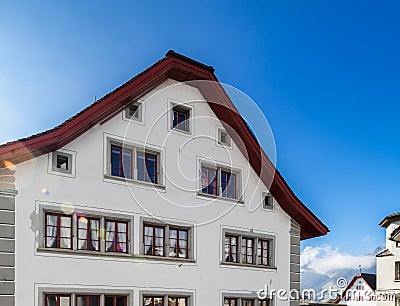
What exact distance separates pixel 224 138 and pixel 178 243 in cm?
478

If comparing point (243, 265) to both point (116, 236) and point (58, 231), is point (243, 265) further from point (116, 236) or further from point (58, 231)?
point (58, 231)

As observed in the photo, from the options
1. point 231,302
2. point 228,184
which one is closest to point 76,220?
point 228,184

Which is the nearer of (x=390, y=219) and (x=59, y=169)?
(x=59, y=169)

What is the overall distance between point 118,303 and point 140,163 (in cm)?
471

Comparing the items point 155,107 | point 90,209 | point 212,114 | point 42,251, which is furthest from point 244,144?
point 42,251

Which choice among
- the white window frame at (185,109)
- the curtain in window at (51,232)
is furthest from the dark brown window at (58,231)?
the white window frame at (185,109)

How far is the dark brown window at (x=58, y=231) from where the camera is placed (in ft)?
56.8

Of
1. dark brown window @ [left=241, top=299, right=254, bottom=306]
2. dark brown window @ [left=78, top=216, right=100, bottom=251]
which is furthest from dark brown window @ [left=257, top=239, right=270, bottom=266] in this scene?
dark brown window @ [left=78, top=216, right=100, bottom=251]

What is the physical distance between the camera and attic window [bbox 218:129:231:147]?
2272 centimetres

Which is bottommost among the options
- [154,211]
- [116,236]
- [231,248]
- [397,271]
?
[397,271]

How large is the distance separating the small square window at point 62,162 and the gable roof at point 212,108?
297 mm

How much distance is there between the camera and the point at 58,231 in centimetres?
1752

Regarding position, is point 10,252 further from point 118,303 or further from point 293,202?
point 293,202

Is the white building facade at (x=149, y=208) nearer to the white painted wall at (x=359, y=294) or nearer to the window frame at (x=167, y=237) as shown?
the window frame at (x=167, y=237)
